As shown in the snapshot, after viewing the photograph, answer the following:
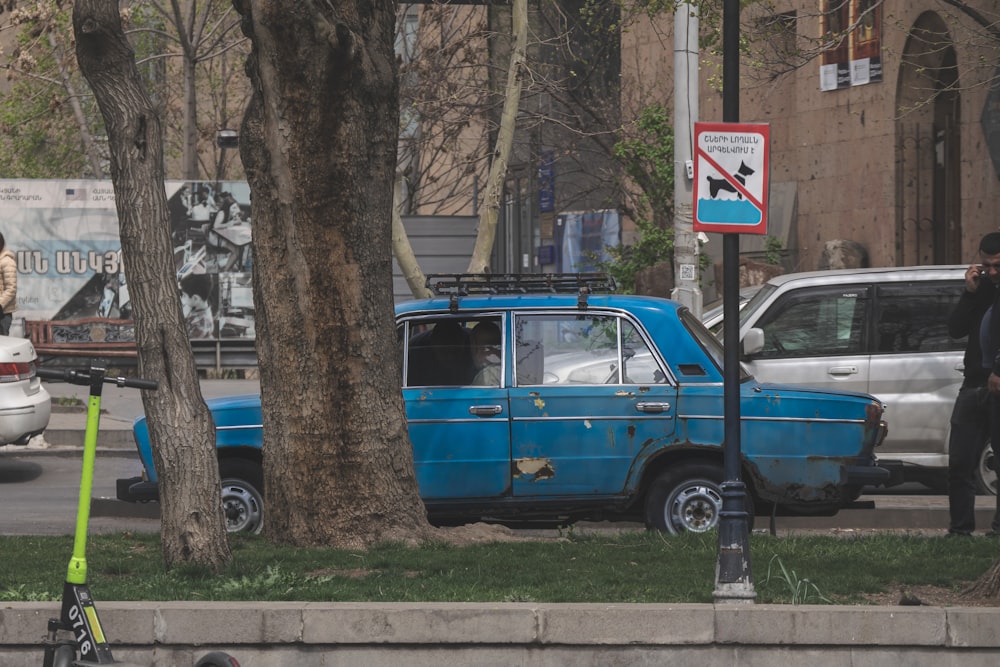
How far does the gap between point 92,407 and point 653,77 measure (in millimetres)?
26897

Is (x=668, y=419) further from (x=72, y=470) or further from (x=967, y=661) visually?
(x=72, y=470)

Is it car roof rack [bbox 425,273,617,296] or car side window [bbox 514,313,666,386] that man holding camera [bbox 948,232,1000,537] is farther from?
car roof rack [bbox 425,273,617,296]

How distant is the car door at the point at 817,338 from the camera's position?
1226 centimetres

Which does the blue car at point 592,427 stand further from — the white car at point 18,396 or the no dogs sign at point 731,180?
the white car at point 18,396

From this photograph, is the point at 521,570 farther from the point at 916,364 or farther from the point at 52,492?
the point at 52,492

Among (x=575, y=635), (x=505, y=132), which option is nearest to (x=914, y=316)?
(x=505, y=132)

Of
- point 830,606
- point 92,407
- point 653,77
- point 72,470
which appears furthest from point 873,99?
point 92,407

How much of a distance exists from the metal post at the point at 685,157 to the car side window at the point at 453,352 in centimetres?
615

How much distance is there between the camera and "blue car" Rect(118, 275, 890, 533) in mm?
9680

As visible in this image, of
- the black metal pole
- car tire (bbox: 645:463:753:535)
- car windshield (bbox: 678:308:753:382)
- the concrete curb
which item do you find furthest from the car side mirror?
the concrete curb

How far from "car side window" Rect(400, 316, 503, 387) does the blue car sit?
12mm

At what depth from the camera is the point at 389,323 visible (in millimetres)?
8945

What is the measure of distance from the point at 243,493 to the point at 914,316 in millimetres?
5515

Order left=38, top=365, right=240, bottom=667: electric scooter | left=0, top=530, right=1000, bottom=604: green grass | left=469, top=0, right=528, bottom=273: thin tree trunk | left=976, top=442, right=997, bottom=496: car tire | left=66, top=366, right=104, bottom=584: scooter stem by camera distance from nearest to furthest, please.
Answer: left=38, top=365, right=240, bottom=667: electric scooter → left=66, top=366, right=104, bottom=584: scooter stem → left=0, top=530, right=1000, bottom=604: green grass → left=976, top=442, right=997, bottom=496: car tire → left=469, top=0, right=528, bottom=273: thin tree trunk
